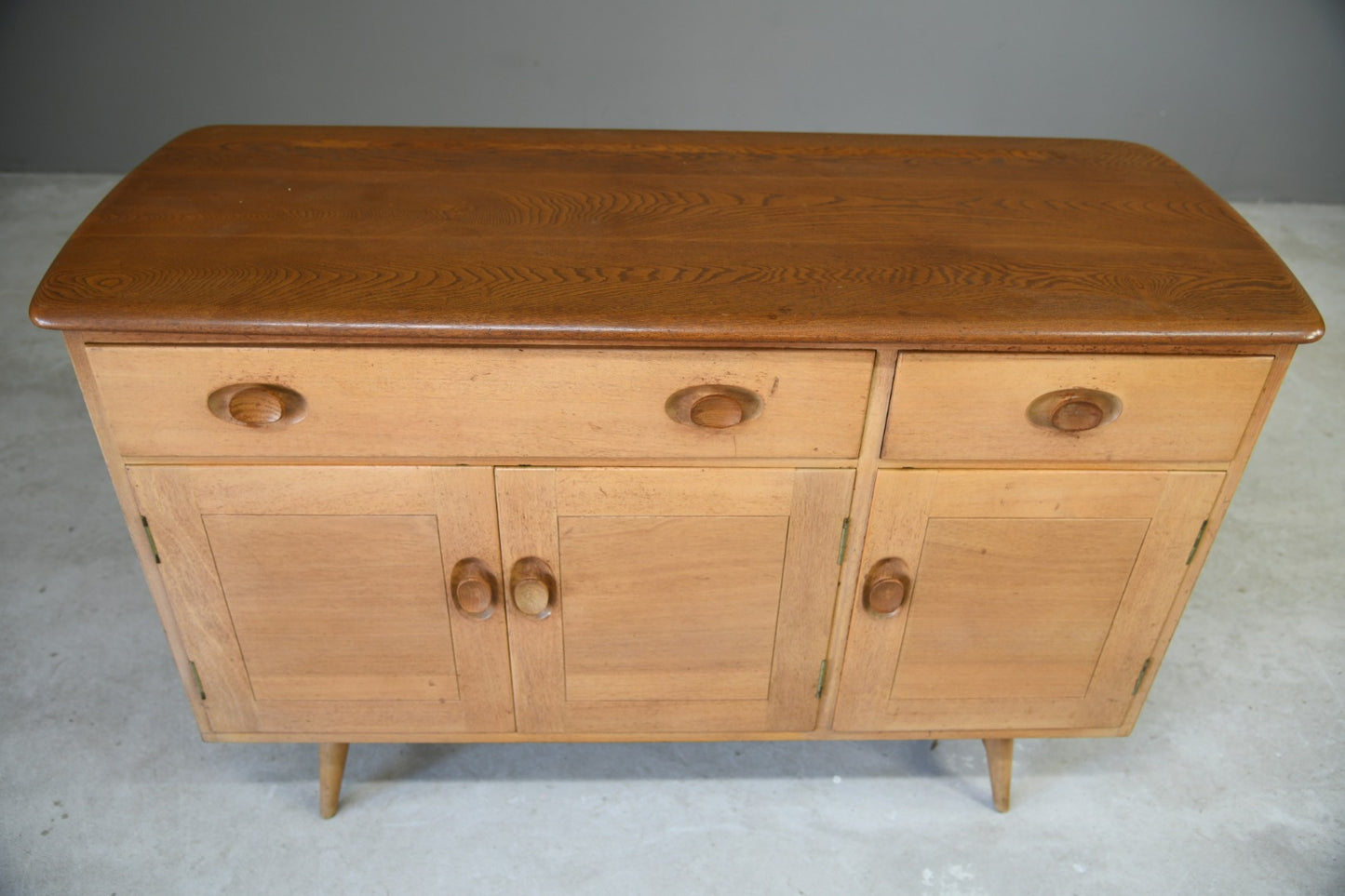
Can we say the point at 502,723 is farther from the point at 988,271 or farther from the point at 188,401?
the point at 988,271

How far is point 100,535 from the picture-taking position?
2121mm

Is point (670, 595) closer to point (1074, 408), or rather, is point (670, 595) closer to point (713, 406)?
point (713, 406)

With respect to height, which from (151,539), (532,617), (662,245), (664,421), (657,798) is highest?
(662,245)

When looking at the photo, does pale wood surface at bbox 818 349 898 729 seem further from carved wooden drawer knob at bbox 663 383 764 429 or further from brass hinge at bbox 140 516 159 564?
brass hinge at bbox 140 516 159 564

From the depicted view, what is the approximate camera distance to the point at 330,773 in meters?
1.60

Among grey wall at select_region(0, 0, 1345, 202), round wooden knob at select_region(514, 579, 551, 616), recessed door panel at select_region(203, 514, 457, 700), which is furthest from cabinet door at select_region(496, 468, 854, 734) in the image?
grey wall at select_region(0, 0, 1345, 202)

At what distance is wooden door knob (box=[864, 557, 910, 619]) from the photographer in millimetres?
1384

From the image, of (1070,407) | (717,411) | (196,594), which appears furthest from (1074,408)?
(196,594)

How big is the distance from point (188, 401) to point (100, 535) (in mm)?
1117

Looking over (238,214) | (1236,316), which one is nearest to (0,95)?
(238,214)

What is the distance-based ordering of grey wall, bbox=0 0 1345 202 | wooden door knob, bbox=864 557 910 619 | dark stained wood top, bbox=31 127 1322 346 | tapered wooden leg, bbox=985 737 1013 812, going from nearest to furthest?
dark stained wood top, bbox=31 127 1322 346
wooden door knob, bbox=864 557 910 619
tapered wooden leg, bbox=985 737 1013 812
grey wall, bbox=0 0 1345 202

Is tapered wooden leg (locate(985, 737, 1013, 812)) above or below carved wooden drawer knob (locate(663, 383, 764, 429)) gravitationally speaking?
below

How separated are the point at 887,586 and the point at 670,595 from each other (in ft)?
0.93

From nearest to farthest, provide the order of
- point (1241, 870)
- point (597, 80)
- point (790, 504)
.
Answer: point (790, 504) → point (1241, 870) → point (597, 80)
